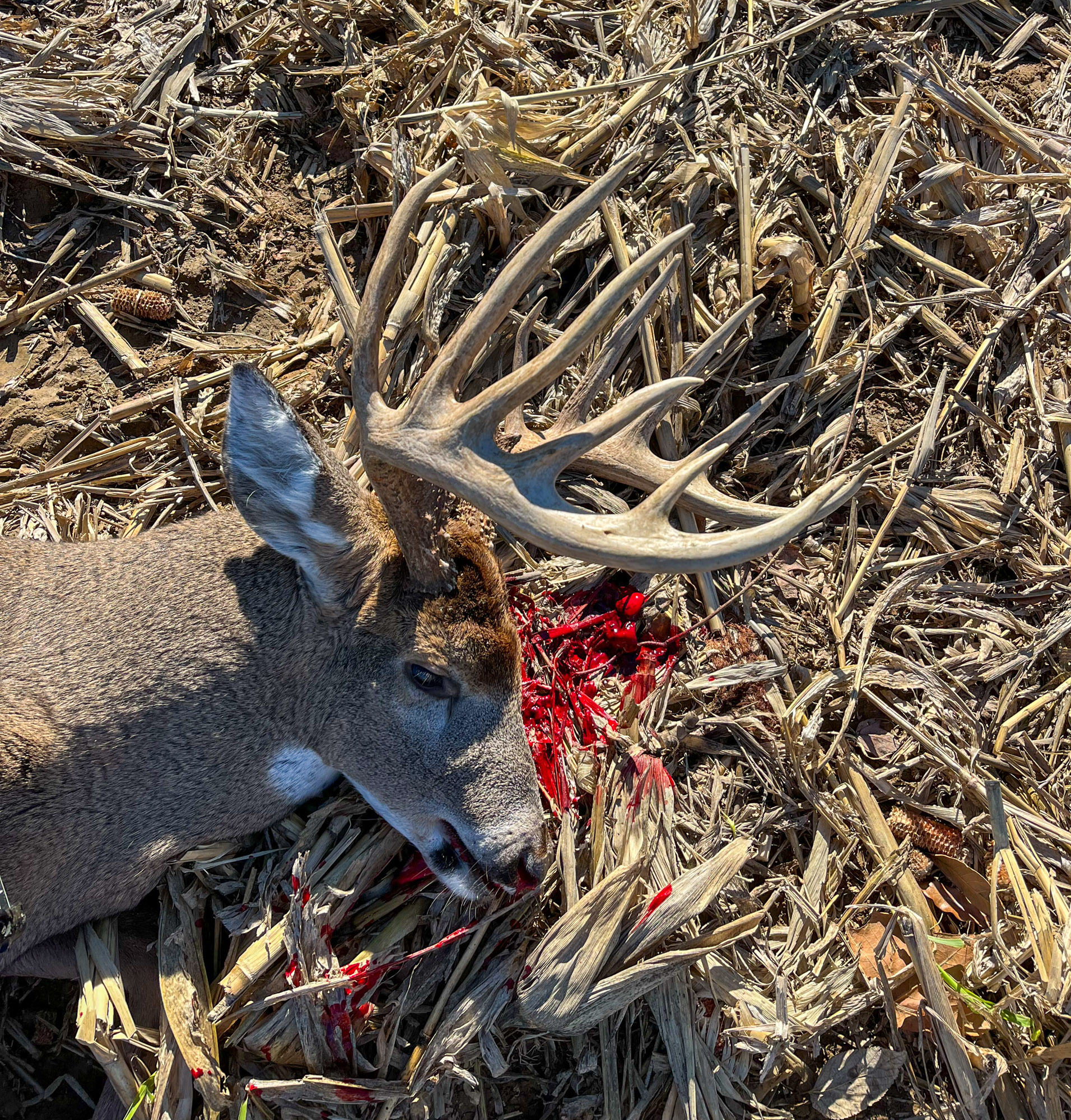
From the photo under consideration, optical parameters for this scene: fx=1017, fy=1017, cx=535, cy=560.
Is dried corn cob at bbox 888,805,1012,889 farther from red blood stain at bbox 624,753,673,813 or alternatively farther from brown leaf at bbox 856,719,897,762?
red blood stain at bbox 624,753,673,813

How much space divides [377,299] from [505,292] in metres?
0.45

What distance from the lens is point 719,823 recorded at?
3561 mm

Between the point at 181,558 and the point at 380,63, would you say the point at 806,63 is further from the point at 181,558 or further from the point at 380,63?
the point at 181,558

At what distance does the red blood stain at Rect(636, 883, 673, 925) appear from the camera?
329 centimetres

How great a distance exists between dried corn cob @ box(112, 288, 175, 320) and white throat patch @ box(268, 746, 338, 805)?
199cm

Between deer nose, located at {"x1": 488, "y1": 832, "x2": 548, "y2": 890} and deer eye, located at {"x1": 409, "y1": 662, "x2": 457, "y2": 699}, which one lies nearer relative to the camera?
deer eye, located at {"x1": 409, "y1": 662, "x2": 457, "y2": 699}

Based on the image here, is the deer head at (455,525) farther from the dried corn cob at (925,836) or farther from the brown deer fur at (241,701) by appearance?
the dried corn cob at (925,836)

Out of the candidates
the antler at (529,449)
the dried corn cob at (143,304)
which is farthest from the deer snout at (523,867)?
the dried corn cob at (143,304)

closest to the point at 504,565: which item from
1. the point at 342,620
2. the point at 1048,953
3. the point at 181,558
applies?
the point at 342,620

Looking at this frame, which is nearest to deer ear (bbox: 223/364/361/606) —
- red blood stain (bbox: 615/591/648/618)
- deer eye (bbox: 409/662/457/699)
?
deer eye (bbox: 409/662/457/699)

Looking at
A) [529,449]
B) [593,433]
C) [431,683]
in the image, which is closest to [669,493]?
[593,433]

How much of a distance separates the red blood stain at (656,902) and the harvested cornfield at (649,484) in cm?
1

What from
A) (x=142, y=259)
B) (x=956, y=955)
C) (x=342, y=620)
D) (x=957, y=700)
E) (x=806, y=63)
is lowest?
(x=956, y=955)

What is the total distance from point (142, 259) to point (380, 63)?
1.26 meters
